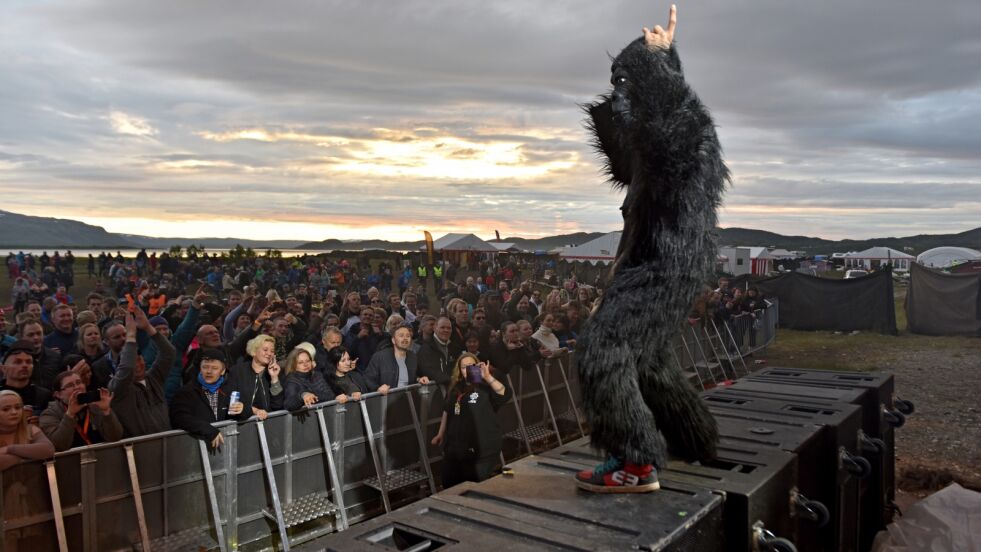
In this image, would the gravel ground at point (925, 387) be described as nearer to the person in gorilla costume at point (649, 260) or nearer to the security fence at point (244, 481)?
the security fence at point (244, 481)

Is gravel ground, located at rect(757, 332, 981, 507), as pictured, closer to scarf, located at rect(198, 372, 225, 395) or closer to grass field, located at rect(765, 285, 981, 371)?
grass field, located at rect(765, 285, 981, 371)

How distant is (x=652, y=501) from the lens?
2.96m

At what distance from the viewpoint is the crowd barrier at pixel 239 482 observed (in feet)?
14.5

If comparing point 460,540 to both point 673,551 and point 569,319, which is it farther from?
point 569,319

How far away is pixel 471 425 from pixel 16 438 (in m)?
3.33

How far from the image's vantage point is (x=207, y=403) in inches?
211

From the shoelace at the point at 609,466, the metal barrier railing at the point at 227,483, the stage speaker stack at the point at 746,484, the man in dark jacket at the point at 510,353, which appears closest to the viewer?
the stage speaker stack at the point at 746,484

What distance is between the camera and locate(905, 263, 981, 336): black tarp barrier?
1886cm

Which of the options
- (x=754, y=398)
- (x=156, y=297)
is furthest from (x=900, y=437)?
(x=156, y=297)

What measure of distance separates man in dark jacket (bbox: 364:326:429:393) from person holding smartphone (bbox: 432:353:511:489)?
958 millimetres

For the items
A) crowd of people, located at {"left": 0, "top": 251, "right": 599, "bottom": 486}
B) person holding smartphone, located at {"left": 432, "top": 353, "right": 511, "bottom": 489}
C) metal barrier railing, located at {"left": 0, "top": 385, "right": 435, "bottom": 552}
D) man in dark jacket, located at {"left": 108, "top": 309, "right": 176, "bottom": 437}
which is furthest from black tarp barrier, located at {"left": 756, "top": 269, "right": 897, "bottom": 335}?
man in dark jacket, located at {"left": 108, "top": 309, "right": 176, "bottom": 437}

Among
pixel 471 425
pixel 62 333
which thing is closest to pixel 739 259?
pixel 471 425

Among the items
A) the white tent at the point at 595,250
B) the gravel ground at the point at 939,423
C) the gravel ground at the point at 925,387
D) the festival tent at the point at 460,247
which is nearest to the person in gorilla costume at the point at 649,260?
the gravel ground at the point at 925,387

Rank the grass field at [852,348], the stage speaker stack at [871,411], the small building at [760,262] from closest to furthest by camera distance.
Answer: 1. the stage speaker stack at [871,411]
2. the grass field at [852,348]
3. the small building at [760,262]
